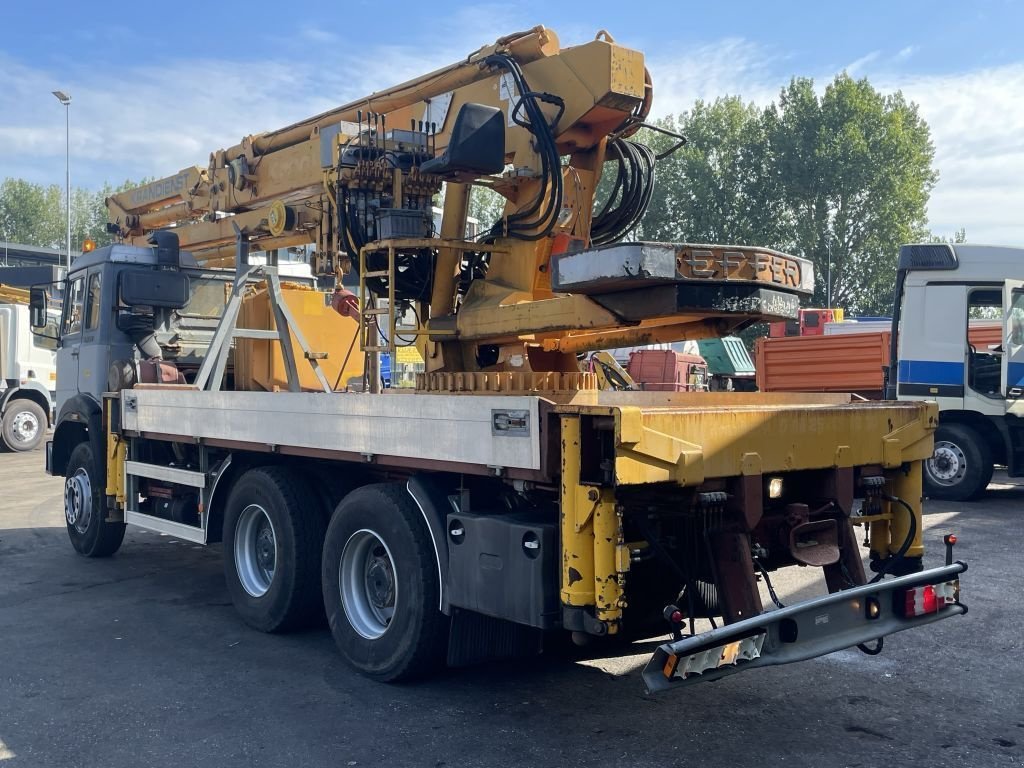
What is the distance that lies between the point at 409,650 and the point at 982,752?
2.67 meters

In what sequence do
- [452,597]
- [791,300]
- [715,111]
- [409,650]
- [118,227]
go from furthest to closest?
[715,111], [118,227], [791,300], [409,650], [452,597]

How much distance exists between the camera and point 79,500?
345 inches

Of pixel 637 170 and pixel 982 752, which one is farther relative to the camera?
pixel 637 170

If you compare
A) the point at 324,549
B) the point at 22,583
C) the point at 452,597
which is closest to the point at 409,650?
the point at 452,597

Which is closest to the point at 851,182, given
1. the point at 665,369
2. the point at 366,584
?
the point at 665,369

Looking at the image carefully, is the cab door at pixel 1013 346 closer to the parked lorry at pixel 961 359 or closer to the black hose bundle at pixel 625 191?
the parked lorry at pixel 961 359

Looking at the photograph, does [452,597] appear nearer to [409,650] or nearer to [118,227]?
[409,650]

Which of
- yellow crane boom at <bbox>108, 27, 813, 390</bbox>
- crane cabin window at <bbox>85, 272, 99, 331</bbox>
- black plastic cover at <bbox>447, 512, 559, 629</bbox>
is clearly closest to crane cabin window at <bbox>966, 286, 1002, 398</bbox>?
yellow crane boom at <bbox>108, 27, 813, 390</bbox>

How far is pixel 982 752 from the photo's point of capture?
4207 mm

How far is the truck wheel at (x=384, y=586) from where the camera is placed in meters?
4.83

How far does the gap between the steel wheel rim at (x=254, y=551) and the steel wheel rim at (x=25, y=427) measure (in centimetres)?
1395

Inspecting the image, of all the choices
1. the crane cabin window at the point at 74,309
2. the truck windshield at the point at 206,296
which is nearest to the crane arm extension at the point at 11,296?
the crane cabin window at the point at 74,309

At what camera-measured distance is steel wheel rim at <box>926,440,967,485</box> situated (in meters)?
11.8

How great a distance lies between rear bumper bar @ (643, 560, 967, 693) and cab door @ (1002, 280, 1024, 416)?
25.7 ft
